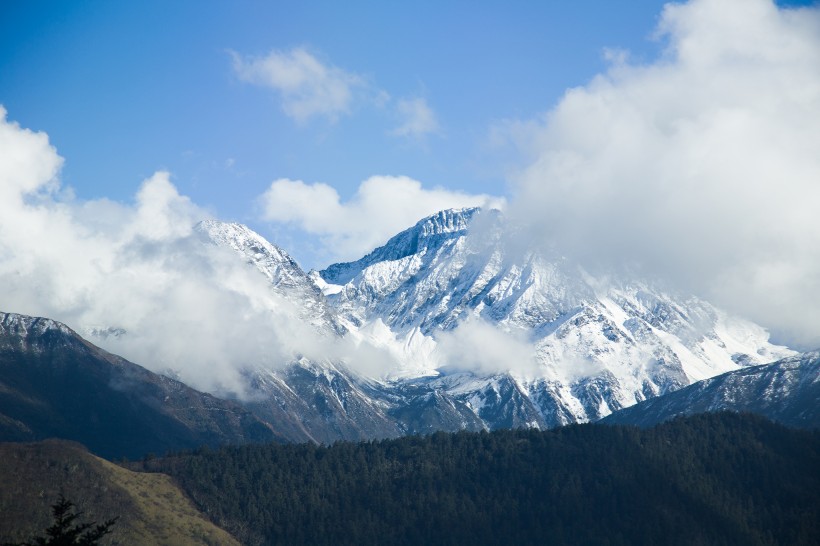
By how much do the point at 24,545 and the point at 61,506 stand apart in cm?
874

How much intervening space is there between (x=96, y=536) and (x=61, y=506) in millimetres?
6421

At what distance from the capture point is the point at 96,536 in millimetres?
108438

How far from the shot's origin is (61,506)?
342 ft

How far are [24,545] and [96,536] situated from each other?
7.79 metres

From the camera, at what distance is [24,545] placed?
10856 cm
